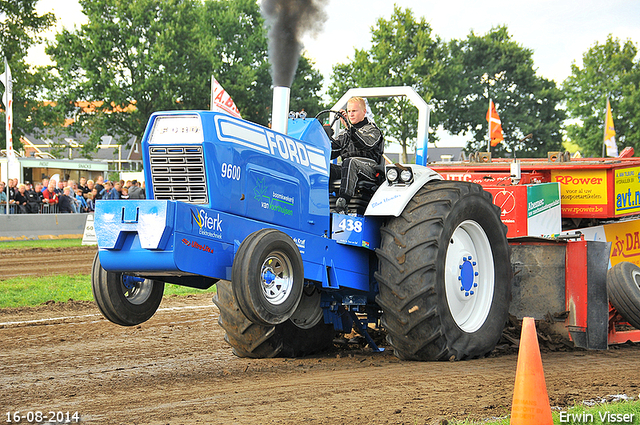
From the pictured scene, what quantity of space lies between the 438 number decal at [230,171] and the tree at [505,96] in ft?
158

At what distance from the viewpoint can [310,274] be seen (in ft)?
17.6

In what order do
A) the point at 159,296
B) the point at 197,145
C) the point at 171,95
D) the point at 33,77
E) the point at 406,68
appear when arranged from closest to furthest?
the point at 197,145 < the point at 159,296 < the point at 33,77 < the point at 171,95 < the point at 406,68

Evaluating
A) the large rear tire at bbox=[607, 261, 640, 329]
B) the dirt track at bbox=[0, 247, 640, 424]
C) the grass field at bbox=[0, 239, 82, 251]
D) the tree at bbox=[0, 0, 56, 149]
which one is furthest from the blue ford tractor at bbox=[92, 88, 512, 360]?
the tree at bbox=[0, 0, 56, 149]

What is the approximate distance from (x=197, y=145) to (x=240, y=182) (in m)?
0.41

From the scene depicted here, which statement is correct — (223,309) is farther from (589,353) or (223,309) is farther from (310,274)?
(589,353)

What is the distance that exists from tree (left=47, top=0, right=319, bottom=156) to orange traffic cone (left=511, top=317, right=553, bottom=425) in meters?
38.7

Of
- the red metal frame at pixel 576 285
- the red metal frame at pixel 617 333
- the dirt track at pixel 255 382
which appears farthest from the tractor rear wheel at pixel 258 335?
the red metal frame at pixel 617 333

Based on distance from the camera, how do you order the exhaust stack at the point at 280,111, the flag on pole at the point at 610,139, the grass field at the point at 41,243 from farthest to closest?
the flag on pole at the point at 610,139 → the grass field at the point at 41,243 → the exhaust stack at the point at 280,111

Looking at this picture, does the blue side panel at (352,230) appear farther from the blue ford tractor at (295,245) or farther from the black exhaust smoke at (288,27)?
the black exhaust smoke at (288,27)

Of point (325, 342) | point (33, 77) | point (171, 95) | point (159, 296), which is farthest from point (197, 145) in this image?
point (171, 95)

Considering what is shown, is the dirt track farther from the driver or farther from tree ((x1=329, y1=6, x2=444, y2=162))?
tree ((x1=329, y1=6, x2=444, y2=162))

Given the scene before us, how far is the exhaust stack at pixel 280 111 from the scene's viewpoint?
17.9 feet

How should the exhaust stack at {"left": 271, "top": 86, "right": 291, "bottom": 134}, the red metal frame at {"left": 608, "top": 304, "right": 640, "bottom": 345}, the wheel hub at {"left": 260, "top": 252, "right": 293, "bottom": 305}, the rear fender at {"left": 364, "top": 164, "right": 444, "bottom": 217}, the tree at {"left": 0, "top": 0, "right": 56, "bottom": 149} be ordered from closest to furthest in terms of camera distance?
the wheel hub at {"left": 260, "top": 252, "right": 293, "bottom": 305}
the exhaust stack at {"left": 271, "top": 86, "right": 291, "bottom": 134}
the rear fender at {"left": 364, "top": 164, "right": 444, "bottom": 217}
the red metal frame at {"left": 608, "top": 304, "right": 640, "bottom": 345}
the tree at {"left": 0, "top": 0, "right": 56, "bottom": 149}

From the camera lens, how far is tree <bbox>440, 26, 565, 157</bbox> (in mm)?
53000
